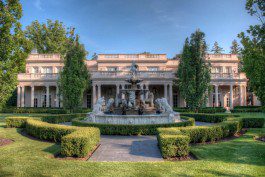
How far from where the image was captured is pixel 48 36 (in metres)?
49.9

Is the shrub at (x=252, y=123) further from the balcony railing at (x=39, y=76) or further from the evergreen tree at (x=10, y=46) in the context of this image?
the balcony railing at (x=39, y=76)

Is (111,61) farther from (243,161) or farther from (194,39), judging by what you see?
(243,161)

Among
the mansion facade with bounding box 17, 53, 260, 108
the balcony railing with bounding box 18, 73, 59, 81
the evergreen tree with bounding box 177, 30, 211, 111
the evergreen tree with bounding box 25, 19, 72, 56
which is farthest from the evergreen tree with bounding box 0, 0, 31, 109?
the evergreen tree with bounding box 25, 19, 72, 56

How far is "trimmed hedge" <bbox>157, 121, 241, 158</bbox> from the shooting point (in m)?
7.15

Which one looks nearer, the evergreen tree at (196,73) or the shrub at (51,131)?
the shrub at (51,131)

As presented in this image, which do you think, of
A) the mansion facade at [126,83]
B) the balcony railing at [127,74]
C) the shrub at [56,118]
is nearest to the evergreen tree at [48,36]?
the mansion facade at [126,83]

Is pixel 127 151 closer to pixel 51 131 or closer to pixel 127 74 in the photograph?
pixel 51 131

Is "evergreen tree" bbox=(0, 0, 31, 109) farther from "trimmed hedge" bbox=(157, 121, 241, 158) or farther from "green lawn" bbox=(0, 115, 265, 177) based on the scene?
"trimmed hedge" bbox=(157, 121, 241, 158)

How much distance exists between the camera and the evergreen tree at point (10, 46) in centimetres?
968

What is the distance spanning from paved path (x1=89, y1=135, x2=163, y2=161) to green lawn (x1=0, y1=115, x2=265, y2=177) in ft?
2.35

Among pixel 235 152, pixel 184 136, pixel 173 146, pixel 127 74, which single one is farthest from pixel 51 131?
pixel 127 74

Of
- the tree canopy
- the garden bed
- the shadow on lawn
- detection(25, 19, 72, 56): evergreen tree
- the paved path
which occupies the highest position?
detection(25, 19, 72, 56): evergreen tree

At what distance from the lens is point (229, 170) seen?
587cm

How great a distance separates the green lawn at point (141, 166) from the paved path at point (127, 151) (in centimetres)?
72
